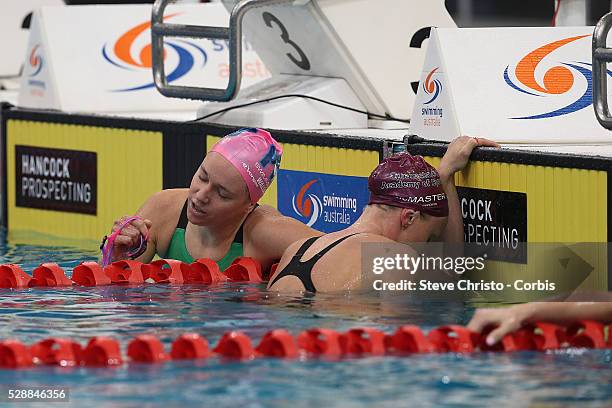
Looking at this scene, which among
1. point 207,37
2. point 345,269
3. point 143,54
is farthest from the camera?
point 143,54

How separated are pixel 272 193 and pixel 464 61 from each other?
4.38 ft

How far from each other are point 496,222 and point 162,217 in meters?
1.52

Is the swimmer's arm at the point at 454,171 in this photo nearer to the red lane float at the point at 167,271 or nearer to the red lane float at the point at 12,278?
the red lane float at the point at 167,271

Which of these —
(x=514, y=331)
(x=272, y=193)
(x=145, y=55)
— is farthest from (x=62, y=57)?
(x=514, y=331)

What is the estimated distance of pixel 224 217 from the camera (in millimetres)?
6461

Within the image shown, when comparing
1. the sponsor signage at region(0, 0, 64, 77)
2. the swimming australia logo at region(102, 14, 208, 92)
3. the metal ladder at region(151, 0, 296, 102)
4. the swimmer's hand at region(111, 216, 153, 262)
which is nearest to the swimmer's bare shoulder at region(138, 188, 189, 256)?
the swimmer's hand at region(111, 216, 153, 262)

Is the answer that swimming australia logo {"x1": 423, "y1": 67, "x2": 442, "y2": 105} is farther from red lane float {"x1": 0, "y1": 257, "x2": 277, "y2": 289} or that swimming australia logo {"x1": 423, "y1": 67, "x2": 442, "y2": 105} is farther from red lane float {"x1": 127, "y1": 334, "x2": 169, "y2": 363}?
red lane float {"x1": 127, "y1": 334, "x2": 169, "y2": 363}

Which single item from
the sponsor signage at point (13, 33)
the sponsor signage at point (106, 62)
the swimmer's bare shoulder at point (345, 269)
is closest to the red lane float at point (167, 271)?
the swimmer's bare shoulder at point (345, 269)

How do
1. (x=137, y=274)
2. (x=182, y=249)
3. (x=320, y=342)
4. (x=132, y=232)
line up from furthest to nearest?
(x=182, y=249)
(x=132, y=232)
(x=137, y=274)
(x=320, y=342)

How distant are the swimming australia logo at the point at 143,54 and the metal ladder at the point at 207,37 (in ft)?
4.18

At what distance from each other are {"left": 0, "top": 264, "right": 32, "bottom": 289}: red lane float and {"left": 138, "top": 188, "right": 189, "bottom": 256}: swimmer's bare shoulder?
2.19 ft

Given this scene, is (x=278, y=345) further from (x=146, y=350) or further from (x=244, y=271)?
(x=244, y=271)

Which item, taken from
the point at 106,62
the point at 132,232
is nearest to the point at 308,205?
the point at 132,232

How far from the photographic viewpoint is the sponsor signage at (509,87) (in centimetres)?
670
